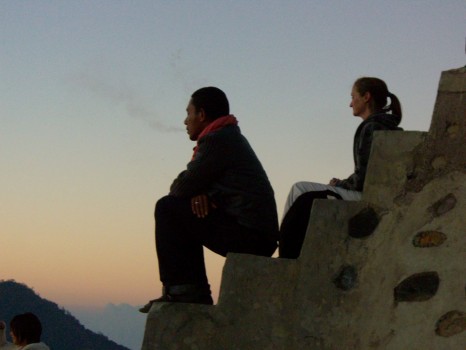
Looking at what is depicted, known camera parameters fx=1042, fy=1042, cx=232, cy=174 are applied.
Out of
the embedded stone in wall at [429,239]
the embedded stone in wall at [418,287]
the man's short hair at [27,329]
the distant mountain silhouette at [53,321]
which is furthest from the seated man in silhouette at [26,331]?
the distant mountain silhouette at [53,321]

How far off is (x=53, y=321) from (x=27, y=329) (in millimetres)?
161291

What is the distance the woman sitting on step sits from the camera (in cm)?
648

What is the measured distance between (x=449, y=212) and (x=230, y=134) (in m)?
1.47

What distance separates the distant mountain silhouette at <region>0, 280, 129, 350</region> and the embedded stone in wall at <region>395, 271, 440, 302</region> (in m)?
157

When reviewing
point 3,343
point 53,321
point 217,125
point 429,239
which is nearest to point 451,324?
point 429,239

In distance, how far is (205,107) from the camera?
264 inches

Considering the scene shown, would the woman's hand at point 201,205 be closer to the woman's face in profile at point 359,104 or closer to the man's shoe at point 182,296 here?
the man's shoe at point 182,296

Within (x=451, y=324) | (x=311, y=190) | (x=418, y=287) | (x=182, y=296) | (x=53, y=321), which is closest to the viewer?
(x=451, y=324)

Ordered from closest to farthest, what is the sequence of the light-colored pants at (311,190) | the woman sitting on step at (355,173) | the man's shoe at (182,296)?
the man's shoe at (182,296) < the woman sitting on step at (355,173) < the light-colored pants at (311,190)

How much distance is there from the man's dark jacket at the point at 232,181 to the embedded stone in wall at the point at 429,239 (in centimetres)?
91

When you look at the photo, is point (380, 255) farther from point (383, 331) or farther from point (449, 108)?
point (449, 108)

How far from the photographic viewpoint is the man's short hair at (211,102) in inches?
263

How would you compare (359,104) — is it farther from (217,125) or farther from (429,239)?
(429,239)

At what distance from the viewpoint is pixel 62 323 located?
167375 millimetres
